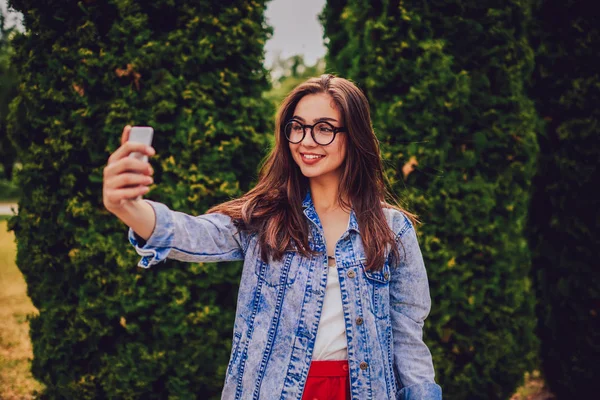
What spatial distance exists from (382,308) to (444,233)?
2015 millimetres

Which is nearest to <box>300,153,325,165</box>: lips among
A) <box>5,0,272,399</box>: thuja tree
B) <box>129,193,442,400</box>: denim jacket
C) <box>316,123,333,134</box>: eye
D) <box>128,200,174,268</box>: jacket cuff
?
<box>316,123,333,134</box>: eye

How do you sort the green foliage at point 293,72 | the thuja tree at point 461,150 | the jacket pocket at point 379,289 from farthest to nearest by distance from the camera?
the green foliage at point 293,72 → the thuja tree at point 461,150 → the jacket pocket at point 379,289

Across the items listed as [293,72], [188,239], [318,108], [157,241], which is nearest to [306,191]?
[318,108]

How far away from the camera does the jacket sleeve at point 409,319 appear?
6.26 ft

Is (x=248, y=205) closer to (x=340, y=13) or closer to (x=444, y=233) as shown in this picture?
(x=444, y=233)

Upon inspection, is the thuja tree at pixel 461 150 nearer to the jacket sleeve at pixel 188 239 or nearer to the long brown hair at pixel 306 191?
the long brown hair at pixel 306 191

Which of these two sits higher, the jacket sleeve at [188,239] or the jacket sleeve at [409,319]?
the jacket sleeve at [188,239]

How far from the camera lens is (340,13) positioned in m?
4.27

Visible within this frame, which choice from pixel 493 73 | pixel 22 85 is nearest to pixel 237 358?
pixel 22 85

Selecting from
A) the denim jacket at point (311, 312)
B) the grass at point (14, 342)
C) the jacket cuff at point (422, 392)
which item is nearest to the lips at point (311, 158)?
the denim jacket at point (311, 312)

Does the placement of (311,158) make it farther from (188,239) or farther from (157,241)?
(157,241)

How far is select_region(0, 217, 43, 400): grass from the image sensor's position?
4352mm

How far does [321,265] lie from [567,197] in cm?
339

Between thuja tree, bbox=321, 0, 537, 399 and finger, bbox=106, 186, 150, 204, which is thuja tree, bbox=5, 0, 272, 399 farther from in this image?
finger, bbox=106, 186, 150, 204
